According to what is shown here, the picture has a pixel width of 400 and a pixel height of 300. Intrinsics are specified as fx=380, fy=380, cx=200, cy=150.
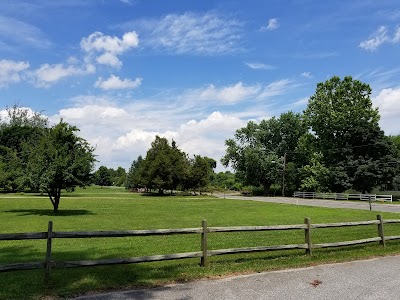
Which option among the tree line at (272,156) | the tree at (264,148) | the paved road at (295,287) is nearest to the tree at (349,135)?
the tree line at (272,156)

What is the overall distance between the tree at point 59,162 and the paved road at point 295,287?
74.3 feet

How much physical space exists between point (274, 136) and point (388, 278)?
75.2 meters

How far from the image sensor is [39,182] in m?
28.0

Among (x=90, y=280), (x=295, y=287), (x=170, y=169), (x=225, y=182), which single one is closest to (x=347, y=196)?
(x=170, y=169)

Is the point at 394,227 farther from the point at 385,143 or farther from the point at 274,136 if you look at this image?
the point at 274,136

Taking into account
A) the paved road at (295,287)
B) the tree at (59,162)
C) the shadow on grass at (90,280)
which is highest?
the tree at (59,162)

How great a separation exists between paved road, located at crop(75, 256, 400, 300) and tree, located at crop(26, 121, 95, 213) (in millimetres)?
22637

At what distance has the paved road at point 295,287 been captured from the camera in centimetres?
716

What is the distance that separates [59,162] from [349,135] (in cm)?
4423

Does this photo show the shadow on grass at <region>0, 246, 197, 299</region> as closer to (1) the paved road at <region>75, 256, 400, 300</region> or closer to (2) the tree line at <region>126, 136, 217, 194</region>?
(1) the paved road at <region>75, 256, 400, 300</region>

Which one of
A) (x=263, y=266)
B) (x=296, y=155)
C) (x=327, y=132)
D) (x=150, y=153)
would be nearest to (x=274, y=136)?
(x=296, y=155)

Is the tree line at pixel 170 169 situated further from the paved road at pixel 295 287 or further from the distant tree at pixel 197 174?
the paved road at pixel 295 287

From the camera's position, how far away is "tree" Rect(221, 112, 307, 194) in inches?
3054

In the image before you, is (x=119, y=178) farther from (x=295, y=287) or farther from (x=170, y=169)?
(x=295, y=287)
